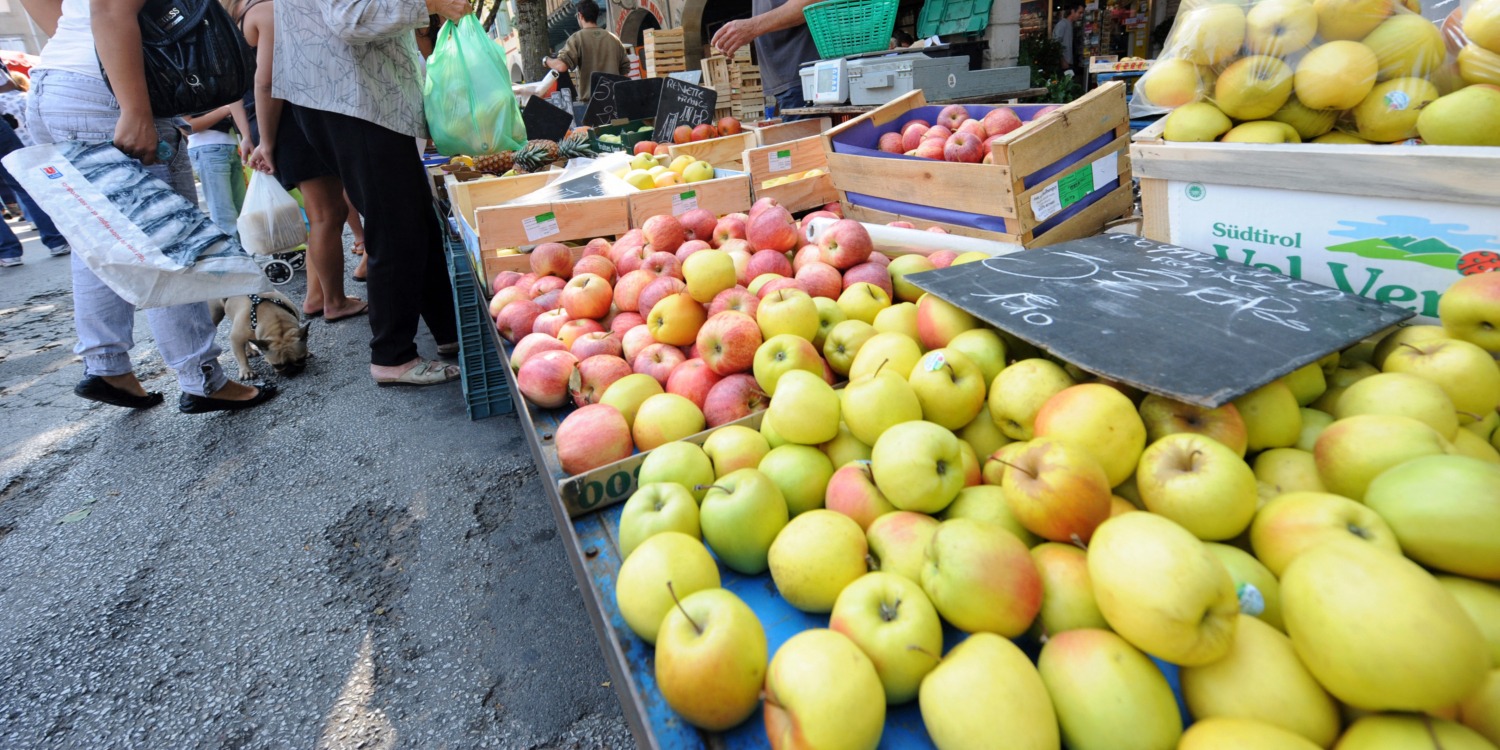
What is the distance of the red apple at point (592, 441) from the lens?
5.44 ft

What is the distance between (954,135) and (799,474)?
214 cm

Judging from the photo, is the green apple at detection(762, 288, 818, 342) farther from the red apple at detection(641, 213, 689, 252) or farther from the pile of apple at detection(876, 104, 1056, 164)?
the pile of apple at detection(876, 104, 1056, 164)

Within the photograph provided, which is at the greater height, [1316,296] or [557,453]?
[1316,296]

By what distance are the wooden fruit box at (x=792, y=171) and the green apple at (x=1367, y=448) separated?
8.63 ft

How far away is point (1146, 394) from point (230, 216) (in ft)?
21.0

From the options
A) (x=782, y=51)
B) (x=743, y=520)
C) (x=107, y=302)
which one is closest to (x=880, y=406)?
(x=743, y=520)

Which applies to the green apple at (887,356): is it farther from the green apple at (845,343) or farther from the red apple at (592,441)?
the red apple at (592,441)

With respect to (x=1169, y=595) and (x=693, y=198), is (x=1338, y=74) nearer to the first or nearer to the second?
(x=1169, y=595)

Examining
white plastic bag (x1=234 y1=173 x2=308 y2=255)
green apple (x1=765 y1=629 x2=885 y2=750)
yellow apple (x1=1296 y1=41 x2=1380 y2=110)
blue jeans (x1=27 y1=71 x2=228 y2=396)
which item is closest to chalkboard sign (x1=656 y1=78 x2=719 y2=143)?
white plastic bag (x1=234 y1=173 x2=308 y2=255)

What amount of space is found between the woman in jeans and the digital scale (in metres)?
A: 3.60

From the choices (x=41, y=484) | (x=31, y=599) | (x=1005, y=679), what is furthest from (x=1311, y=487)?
(x=41, y=484)

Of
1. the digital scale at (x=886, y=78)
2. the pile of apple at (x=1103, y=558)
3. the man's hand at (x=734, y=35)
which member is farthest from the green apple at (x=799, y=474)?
the man's hand at (x=734, y=35)

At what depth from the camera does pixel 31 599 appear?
2674 millimetres

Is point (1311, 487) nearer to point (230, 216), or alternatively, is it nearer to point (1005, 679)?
point (1005, 679)
